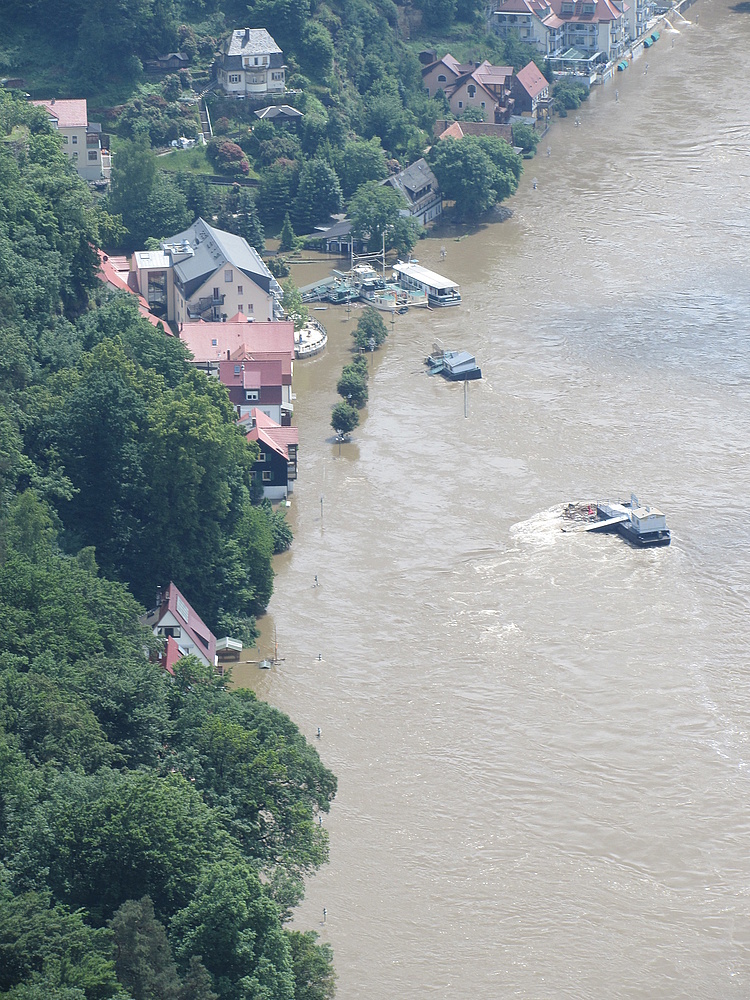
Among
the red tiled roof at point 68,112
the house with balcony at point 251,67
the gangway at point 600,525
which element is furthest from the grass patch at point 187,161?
the gangway at point 600,525

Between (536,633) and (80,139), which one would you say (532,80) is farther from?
(536,633)

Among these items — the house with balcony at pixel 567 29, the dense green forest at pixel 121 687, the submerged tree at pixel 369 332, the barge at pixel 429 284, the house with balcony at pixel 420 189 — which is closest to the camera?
the dense green forest at pixel 121 687

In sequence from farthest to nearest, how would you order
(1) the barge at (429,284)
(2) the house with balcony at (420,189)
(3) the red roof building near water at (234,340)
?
1. (2) the house with balcony at (420,189)
2. (1) the barge at (429,284)
3. (3) the red roof building near water at (234,340)

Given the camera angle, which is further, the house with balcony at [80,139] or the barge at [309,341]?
the house with balcony at [80,139]

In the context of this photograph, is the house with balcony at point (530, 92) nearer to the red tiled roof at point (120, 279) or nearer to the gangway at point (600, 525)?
the red tiled roof at point (120, 279)

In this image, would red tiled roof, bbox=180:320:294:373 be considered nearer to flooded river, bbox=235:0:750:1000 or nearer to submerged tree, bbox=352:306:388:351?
flooded river, bbox=235:0:750:1000

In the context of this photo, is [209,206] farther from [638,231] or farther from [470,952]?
[470,952]

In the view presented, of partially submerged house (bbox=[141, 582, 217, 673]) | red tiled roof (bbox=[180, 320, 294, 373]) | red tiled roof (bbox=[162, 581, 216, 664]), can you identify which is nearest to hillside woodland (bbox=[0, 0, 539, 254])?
red tiled roof (bbox=[180, 320, 294, 373])

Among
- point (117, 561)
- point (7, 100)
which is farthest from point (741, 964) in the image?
point (7, 100)
